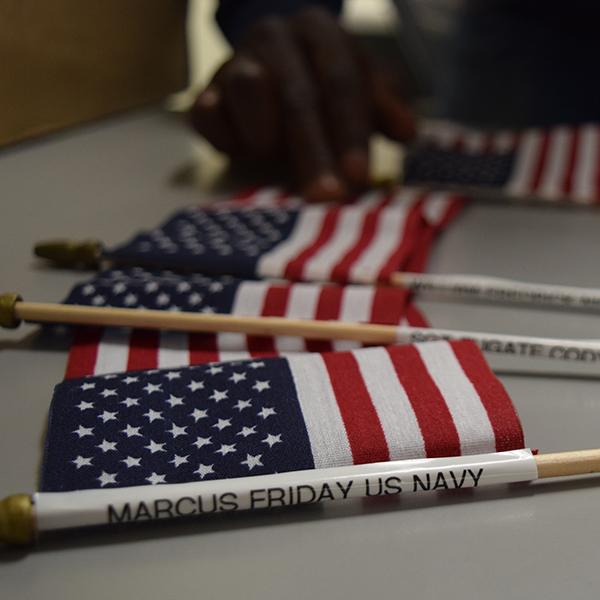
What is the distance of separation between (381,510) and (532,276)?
21.3 inches

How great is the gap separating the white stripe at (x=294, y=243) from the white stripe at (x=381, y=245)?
0.08 meters

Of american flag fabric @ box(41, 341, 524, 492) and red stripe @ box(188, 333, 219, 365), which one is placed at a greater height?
american flag fabric @ box(41, 341, 524, 492)

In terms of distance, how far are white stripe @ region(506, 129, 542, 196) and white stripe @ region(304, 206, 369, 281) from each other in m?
0.28

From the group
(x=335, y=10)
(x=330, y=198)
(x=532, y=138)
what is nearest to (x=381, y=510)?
(x=330, y=198)

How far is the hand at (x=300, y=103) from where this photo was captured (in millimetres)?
1287

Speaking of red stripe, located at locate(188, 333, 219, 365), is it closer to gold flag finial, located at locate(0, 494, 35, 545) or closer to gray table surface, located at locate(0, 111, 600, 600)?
gray table surface, located at locate(0, 111, 600, 600)

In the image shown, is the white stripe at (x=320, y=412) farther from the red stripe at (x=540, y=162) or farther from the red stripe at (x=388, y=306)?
the red stripe at (x=540, y=162)

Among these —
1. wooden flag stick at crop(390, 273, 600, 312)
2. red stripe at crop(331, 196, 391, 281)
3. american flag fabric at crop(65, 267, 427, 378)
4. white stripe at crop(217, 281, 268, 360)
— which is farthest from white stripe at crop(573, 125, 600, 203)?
white stripe at crop(217, 281, 268, 360)

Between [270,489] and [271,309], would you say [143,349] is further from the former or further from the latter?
[270,489]

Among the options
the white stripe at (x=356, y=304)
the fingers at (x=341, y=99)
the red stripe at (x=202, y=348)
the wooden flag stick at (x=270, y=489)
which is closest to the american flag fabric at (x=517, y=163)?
the fingers at (x=341, y=99)

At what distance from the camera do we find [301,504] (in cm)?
57

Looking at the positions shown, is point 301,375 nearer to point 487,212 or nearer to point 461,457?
point 461,457

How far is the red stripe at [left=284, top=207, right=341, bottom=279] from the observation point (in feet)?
3.10

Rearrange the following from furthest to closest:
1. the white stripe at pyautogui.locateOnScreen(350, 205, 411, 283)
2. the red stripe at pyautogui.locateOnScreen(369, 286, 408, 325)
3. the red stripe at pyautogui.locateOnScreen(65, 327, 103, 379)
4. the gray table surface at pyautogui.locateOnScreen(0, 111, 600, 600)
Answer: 1. the white stripe at pyautogui.locateOnScreen(350, 205, 411, 283)
2. the red stripe at pyautogui.locateOnScreen(369, 286, 408, 325)
3. the red stripe at pyautogui.locateOnScreen(65, 327, 103, 379)
4. the gray table surface at pyautogui.locateOnScreen(0, 111, 600, 600)
